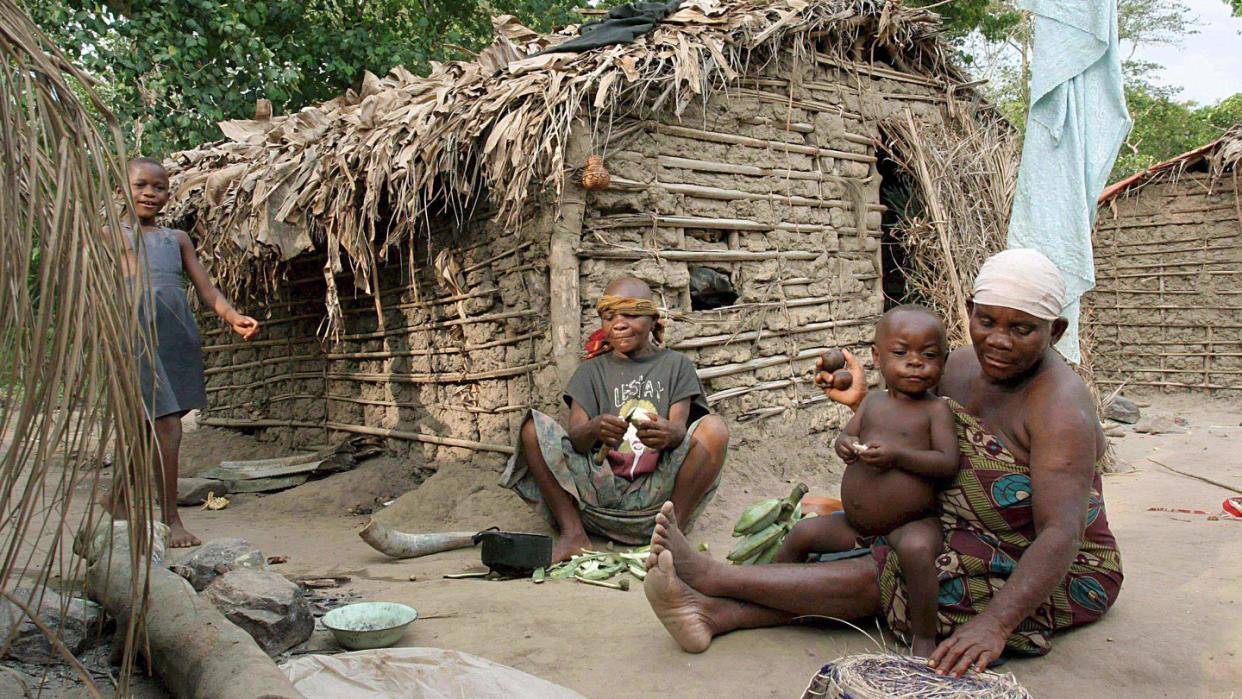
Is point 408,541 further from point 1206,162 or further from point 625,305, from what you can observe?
point 1206,162

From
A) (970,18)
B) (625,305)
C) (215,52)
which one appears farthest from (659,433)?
(970,18)

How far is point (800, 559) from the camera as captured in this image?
2672 mm

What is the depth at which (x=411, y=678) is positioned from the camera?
216 cm

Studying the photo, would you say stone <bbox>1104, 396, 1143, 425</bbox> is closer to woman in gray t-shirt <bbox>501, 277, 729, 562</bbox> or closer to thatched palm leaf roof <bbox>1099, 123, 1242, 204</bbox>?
thatched palm leaf roof <bbox>1099, 123, 1242, 204</bbox>

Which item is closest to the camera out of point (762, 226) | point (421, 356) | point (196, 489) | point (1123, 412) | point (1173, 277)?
point (762, 226)

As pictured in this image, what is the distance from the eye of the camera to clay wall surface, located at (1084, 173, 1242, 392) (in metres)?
9.02

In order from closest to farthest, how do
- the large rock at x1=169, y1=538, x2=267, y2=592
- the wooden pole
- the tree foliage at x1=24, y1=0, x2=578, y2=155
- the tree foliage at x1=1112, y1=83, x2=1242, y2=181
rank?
the large rock at x1=169, y1=538, x2=267, y2=592 < the wooden pole < the tree foliage at x1=24, y1=0, x2=578, y2=155 < the tree foliage at x1=1112, y1=83, x2=1242, y2=181

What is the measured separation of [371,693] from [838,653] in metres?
1.28

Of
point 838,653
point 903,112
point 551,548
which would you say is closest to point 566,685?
point 838,653

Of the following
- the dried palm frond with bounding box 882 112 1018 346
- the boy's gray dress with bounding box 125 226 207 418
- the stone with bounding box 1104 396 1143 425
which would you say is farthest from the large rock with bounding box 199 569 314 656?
the stone with bounding box 1104 396 1143 425

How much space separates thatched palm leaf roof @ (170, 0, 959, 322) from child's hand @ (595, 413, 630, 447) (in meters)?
1.20

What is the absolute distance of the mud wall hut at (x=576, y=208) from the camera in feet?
14.3

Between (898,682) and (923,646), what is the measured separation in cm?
44

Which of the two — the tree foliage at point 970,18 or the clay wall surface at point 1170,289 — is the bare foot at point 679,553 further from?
the tree foliage at point 970,18
